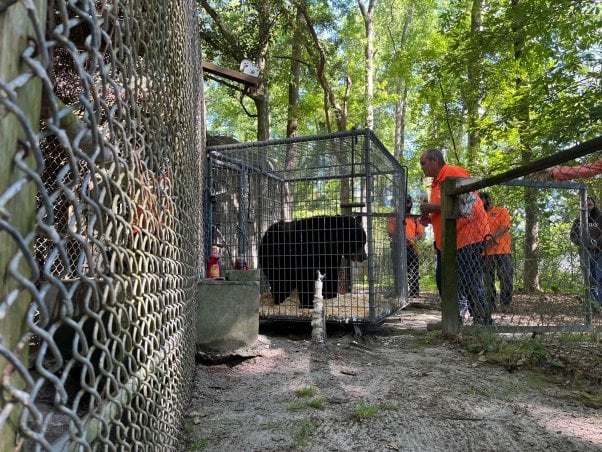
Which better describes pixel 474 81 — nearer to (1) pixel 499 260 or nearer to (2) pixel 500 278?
(1) pixel 499 260

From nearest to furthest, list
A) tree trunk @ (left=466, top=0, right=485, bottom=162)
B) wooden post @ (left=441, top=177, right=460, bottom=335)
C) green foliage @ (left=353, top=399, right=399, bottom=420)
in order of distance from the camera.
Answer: green foliage @ (left=353, top=399, right=399, bottom=420) → wooden post @ (left=441, top=177, right=460, bottom=335) → tree trunk @ (left=466, top=0, right=485, bottom=162)

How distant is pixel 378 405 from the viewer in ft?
8.90

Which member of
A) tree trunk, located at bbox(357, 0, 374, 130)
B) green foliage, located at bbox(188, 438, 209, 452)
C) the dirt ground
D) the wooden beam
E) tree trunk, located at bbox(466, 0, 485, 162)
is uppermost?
tree trunk, located at bbox(357, 0, 374, 130)

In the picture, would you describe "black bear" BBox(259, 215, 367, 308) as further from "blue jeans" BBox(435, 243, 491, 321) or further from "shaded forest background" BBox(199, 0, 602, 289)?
"shaded forest background" BBox(199, 0, 602, 289)

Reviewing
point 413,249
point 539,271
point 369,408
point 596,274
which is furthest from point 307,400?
point 413,249

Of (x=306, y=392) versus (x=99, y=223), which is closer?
(x=99, y=223)

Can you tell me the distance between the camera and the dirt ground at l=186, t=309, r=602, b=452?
2.26 metres

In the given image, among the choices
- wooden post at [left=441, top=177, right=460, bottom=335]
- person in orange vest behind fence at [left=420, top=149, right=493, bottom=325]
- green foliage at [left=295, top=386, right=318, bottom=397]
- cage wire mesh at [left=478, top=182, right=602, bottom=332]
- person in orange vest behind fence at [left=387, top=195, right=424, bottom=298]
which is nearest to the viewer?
green foliage at [left=295, top=386, right=318, bottom=397]

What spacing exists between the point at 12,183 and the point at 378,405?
252 cm

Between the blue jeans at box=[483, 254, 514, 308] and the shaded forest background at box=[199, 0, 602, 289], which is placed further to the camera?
the shaded forest background at box=[199, 0, 602, 289]

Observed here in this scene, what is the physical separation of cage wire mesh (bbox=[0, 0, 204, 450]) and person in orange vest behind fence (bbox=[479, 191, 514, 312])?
3.35 meters

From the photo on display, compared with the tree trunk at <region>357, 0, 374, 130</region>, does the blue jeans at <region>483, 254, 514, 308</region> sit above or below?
below

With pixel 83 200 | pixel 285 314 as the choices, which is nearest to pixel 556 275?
pixel 285 314

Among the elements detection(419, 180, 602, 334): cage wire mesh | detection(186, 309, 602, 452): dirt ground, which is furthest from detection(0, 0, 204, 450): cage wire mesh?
detection(419, 180, 602, 334): cage wire mesh
